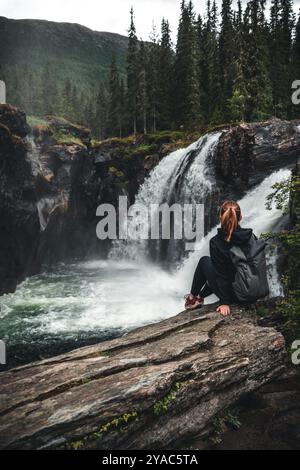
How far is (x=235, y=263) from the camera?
19.0 ft

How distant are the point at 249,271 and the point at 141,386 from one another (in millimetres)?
2564

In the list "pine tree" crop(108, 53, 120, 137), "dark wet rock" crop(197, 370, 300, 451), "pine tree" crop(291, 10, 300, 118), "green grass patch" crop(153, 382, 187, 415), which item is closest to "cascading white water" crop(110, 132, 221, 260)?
"dark wet rock" crop(197, 370, 300, 451)

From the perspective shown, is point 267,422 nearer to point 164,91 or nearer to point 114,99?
point 164,91

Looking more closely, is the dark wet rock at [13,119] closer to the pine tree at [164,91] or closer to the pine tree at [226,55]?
the pine tree at [226,55]

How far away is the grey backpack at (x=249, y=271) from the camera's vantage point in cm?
578

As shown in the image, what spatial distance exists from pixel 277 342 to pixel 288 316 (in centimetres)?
134

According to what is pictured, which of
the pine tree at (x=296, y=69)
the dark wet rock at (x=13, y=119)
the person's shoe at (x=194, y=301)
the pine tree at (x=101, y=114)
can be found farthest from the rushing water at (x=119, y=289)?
the pine tree at (x=101, y=114)

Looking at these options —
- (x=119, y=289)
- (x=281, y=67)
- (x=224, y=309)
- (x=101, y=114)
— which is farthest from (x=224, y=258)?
(x=101, y=114)

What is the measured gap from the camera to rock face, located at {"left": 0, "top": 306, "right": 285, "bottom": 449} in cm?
400

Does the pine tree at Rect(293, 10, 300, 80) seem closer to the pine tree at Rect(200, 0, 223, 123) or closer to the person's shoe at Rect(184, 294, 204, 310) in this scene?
the pine tree at Rect(200, 0, 223, 123)

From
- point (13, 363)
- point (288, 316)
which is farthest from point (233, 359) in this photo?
point (13, 363)

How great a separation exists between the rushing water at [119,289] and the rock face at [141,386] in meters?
6.52

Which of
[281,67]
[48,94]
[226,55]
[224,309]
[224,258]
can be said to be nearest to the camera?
[224,258]
